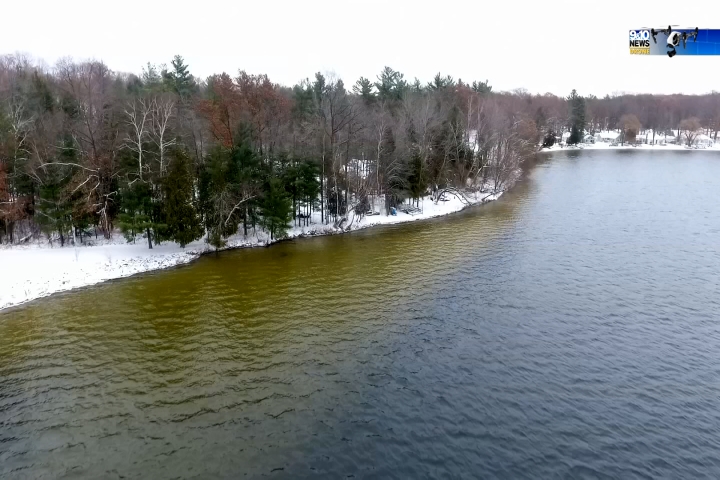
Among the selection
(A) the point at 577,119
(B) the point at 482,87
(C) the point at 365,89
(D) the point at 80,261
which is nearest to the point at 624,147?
(A) the point at 577,119

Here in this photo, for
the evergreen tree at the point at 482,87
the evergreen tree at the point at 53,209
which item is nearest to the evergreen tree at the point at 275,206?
the evergreen tree at the point at 53,209

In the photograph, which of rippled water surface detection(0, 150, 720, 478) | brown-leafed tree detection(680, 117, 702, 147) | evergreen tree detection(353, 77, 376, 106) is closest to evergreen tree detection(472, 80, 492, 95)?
evergreen tree detection(353, 77, 376, 106)

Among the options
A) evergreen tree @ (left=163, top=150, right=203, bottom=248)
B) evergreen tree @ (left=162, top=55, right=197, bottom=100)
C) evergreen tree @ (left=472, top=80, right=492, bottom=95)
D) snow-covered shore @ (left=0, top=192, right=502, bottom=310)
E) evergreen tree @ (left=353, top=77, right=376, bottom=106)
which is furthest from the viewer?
evergreen tree @ (left=472, top=80, right=492, bottom=95)

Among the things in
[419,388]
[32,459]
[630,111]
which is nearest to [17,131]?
[32,459]

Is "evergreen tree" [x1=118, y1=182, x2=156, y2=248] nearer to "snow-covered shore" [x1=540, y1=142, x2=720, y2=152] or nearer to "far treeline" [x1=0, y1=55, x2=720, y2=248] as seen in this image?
"far treeline" [x1=0, y1=55, x2=720, y2=248]

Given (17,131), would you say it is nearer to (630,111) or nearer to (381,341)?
(381,341)
